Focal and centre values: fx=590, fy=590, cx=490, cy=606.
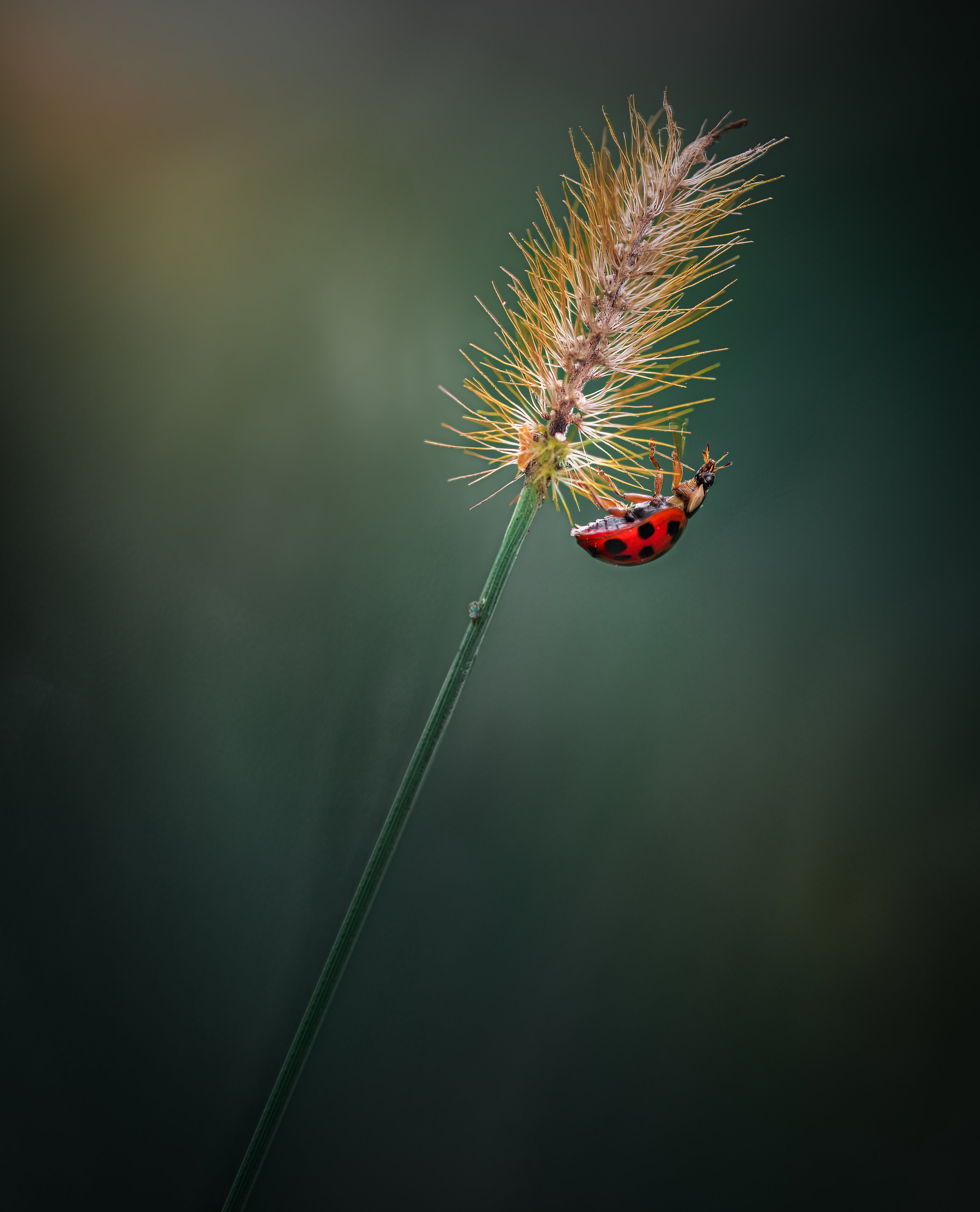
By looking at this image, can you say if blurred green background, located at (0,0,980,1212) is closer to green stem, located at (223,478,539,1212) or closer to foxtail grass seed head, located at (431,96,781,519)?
green stem, located at (223,478,539,1212)

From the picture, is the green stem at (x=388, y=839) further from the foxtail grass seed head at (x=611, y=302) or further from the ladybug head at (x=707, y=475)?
the ladybug head at (x=707, y=475)

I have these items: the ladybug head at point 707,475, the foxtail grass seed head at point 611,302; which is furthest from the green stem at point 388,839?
the ladybug head at point 707,475

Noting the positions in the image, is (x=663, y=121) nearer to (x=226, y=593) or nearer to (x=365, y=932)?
(x=226, y=593)

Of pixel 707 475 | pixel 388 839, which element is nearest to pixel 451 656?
pixel 388 839

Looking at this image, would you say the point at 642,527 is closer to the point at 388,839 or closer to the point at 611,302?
the point at 611,302

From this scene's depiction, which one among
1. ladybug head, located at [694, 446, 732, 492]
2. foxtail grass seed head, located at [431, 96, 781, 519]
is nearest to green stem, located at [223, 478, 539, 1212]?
foxtail grass seed head, located at [431, 96, 781, 519]

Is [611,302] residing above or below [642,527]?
above
